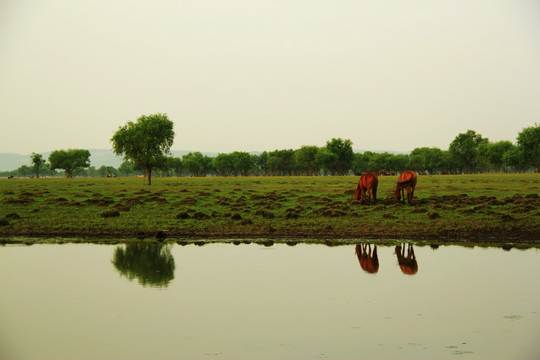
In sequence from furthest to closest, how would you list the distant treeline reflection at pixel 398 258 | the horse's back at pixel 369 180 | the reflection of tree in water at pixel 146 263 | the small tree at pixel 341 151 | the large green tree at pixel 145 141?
1. the small tree at pixel 341 151
2. the large green tree at pixel 145 141
3. the horse's back at pixel 369 180
4. the distant treeline reflection at pixel 398 258
5. the reflection of tree in water at pixel 146 263

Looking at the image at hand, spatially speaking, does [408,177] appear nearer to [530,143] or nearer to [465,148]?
[530,143]

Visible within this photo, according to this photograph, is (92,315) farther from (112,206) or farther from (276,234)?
(112,206)

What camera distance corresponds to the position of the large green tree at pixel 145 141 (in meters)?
83.5

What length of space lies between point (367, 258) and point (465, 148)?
15926 cm

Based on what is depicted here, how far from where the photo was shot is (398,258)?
2386 cm

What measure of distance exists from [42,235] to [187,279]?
52.4 ft

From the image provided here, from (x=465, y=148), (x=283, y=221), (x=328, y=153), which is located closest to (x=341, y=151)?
(x=328, y=153)

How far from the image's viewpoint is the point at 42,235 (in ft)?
103

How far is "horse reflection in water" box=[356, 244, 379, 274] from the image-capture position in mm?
21734

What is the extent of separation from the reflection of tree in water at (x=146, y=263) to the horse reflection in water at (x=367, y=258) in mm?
8603

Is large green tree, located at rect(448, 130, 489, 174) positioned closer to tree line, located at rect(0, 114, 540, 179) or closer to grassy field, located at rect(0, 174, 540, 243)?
tree line, located at rect(0, 114, 540, 179)

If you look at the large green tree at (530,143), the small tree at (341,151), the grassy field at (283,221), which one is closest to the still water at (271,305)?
the grassy field at (283,221)

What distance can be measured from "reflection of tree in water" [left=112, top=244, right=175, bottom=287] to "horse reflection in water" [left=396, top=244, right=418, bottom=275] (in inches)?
400

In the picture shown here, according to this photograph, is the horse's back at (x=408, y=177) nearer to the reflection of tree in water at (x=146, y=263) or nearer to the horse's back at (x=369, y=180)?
the horse's back at (x=369, y=180)
